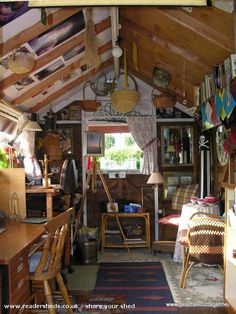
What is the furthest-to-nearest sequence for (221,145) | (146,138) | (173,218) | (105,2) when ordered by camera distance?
(146,138) → (173,218) → (221,145) → (105,2)

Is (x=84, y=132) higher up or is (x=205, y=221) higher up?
(x=84, y=132)

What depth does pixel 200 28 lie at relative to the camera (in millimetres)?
3018

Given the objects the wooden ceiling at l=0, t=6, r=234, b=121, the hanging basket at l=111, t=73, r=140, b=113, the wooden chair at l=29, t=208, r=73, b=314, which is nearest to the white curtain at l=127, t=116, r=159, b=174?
the wooden ceiling at l=0, t=6, r=234, b=121

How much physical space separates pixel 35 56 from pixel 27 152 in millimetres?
1588

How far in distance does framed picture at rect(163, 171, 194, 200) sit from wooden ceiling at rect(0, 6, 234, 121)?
1.19 meters

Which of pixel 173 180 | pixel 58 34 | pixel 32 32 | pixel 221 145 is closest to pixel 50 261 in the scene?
pixel 32 32

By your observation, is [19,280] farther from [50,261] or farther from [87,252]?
[87,252]

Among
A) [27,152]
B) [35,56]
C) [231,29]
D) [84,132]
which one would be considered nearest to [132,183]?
[84,132]

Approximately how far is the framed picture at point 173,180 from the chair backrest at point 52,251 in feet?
10.7

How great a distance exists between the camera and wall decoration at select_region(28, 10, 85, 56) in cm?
338

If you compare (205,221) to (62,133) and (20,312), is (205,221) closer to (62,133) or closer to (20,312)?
(20,312)

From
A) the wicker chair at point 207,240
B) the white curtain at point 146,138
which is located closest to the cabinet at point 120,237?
the white curtain at point 146,138

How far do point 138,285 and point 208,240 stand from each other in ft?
3.18

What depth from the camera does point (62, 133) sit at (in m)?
5.83
